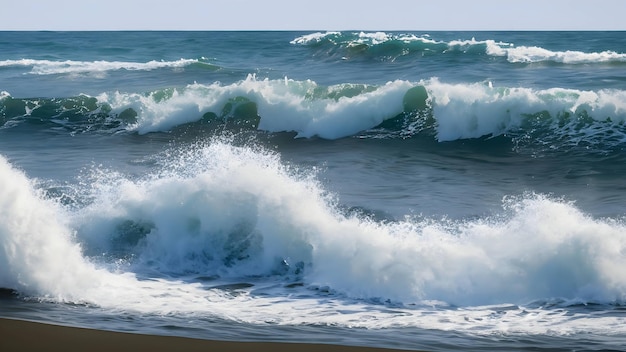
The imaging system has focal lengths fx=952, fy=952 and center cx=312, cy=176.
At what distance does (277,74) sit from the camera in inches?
1096

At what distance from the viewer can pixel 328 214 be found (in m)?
9.89

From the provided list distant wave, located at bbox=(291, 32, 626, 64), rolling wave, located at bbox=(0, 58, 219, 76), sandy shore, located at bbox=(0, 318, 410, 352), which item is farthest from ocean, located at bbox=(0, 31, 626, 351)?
rolling wave, located at bbox=(0, 58, 219, 76)

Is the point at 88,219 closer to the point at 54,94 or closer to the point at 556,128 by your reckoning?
the point at 556,128

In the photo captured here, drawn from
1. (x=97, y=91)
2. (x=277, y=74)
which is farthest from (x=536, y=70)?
(x=97, y=91)

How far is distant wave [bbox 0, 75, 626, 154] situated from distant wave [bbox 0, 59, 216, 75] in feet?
27.3

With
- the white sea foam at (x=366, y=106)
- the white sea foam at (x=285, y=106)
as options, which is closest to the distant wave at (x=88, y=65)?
the white sea foam at (x=285, y=106)

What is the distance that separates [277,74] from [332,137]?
10.2 metres

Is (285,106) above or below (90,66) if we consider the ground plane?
below

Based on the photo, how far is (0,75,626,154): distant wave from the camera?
17.1m

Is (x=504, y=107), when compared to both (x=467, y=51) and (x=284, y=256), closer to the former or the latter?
(x=284, y=256)

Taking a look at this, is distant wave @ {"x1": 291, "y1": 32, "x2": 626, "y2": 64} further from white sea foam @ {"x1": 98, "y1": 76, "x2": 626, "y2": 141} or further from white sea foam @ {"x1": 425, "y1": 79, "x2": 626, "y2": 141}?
white sea foam @ {"x1": 425, "y1": 79, "x2": 626, "y2": 141}

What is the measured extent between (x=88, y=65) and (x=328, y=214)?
82.2 ft

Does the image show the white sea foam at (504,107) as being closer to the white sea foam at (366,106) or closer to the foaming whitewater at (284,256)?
the white sea foam at (366,106)

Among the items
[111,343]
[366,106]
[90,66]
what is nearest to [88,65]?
[90,66]
